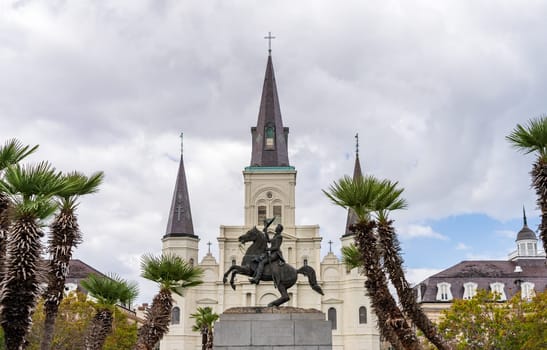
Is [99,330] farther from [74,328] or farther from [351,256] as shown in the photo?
[74,328]

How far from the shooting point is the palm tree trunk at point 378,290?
21.2 metres

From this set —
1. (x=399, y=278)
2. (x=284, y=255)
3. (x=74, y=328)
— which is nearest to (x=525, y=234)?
(x=284, y=255)

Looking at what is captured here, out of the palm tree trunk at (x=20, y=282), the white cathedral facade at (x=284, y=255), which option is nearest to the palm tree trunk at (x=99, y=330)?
the palm tree trunk at (x=20, y=282)

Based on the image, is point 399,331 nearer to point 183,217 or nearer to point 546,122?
point 546,122

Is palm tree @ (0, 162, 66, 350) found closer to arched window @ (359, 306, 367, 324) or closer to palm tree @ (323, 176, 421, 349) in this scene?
Answer: palm tree @ (323, 176, 421, 349)

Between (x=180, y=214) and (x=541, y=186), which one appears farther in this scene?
(x=180, y=214)

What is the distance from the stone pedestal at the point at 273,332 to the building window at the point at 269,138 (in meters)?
68.6

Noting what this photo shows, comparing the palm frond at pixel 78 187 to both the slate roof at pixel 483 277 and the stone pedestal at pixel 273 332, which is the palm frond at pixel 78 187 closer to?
the stone pedestal at pixel 273 332

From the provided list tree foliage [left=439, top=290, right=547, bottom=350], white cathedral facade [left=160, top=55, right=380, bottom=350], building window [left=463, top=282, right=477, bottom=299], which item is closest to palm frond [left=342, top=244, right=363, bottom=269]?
tree foliage [left=439, top=290, right=547, bottom=350]

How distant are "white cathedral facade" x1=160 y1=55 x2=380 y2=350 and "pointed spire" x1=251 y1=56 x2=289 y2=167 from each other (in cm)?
13

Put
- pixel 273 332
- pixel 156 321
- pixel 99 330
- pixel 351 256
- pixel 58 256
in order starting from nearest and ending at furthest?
pixel 58 256, pixel 273 332, pixel 156 321, pixel 99 330, pixel 351 256

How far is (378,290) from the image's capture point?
2162 cm

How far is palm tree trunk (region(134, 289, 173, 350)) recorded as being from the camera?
23469mm

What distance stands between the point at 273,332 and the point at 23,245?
7866 millimetres
